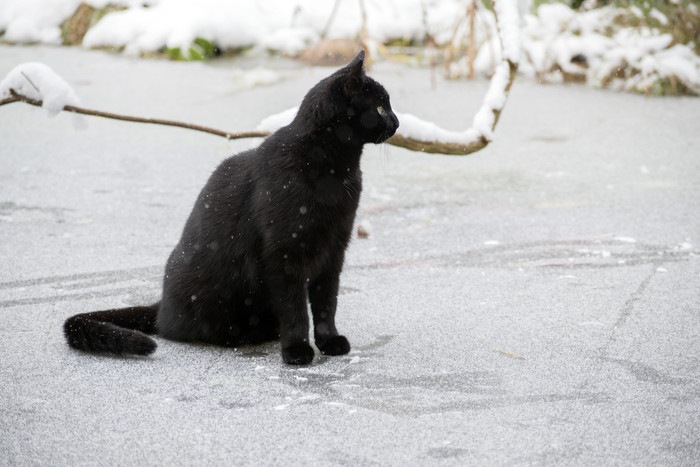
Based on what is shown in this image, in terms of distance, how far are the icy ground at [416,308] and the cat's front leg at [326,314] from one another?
53 mm

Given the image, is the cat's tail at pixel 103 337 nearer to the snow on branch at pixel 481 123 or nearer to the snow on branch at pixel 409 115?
the snow on branch at pixel 409 115

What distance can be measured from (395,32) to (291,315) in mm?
6717

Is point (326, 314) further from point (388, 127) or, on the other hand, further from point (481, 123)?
point (481, 123)

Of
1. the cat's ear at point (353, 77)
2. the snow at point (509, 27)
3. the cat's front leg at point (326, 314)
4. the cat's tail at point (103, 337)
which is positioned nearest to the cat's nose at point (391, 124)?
the cat's ear at point (353, 77)

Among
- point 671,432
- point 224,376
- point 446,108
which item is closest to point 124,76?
point 446,108

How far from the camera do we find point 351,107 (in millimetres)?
2791

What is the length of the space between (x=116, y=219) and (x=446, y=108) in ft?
10.5

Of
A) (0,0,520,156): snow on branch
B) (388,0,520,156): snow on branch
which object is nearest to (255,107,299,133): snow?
(0,0,520,156): snow on branch

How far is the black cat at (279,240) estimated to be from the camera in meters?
2.76

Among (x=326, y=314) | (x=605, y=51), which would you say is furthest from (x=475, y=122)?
(x=605, y=51)

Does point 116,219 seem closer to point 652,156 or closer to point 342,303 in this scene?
point 342,303

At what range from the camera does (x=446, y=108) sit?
6.97m

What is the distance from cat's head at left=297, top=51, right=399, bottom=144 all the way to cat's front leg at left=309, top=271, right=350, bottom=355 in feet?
1.49

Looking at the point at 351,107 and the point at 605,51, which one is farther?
the point at 605,51
